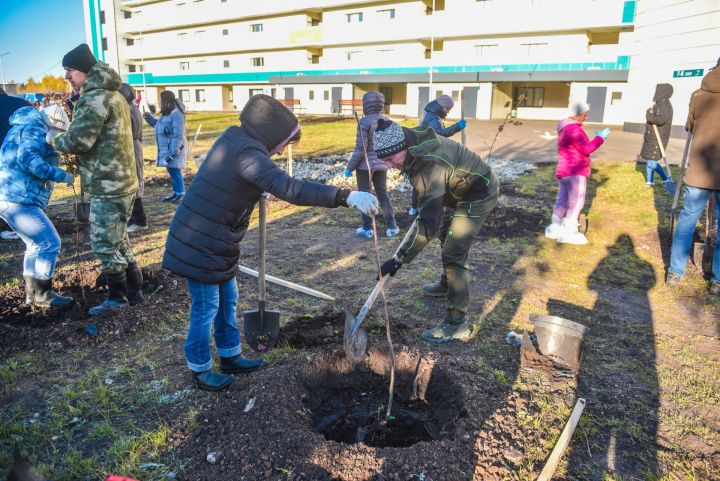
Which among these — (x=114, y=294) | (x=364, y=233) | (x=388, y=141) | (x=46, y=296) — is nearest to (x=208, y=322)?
(x=388, y=141)

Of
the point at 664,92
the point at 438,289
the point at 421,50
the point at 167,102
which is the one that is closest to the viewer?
the point at 438,289

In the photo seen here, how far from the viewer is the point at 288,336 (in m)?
4.09

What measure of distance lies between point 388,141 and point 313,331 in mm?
1871

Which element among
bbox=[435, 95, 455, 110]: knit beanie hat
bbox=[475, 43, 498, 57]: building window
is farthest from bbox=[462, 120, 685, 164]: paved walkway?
bbox=[475, 43, 498, 57]: building window

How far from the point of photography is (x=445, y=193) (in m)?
3.88

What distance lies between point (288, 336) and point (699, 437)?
Result: 291 cm

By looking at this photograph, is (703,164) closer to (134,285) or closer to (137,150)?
(134,285)

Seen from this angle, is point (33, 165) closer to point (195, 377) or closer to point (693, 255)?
point (195, 377)

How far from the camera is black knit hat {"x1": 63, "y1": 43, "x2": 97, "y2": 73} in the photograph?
3.79 metres

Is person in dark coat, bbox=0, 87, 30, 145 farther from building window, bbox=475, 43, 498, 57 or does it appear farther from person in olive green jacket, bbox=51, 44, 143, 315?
building window, bbox=475, 43, 498, 57

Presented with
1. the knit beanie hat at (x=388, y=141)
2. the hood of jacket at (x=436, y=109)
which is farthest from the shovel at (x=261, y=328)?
the hood of jacket at (x=436, y=109)

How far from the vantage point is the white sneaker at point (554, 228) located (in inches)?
274

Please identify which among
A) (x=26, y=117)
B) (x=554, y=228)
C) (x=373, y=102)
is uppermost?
(x=373, y=102)

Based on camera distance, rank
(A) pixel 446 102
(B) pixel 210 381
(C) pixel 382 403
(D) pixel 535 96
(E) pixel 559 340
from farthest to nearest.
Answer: (D) pixel 535 96
(A) pixel 446 102
(E) pixel 559 340
(C) pixel 382 403
(B) pixel 210 381
